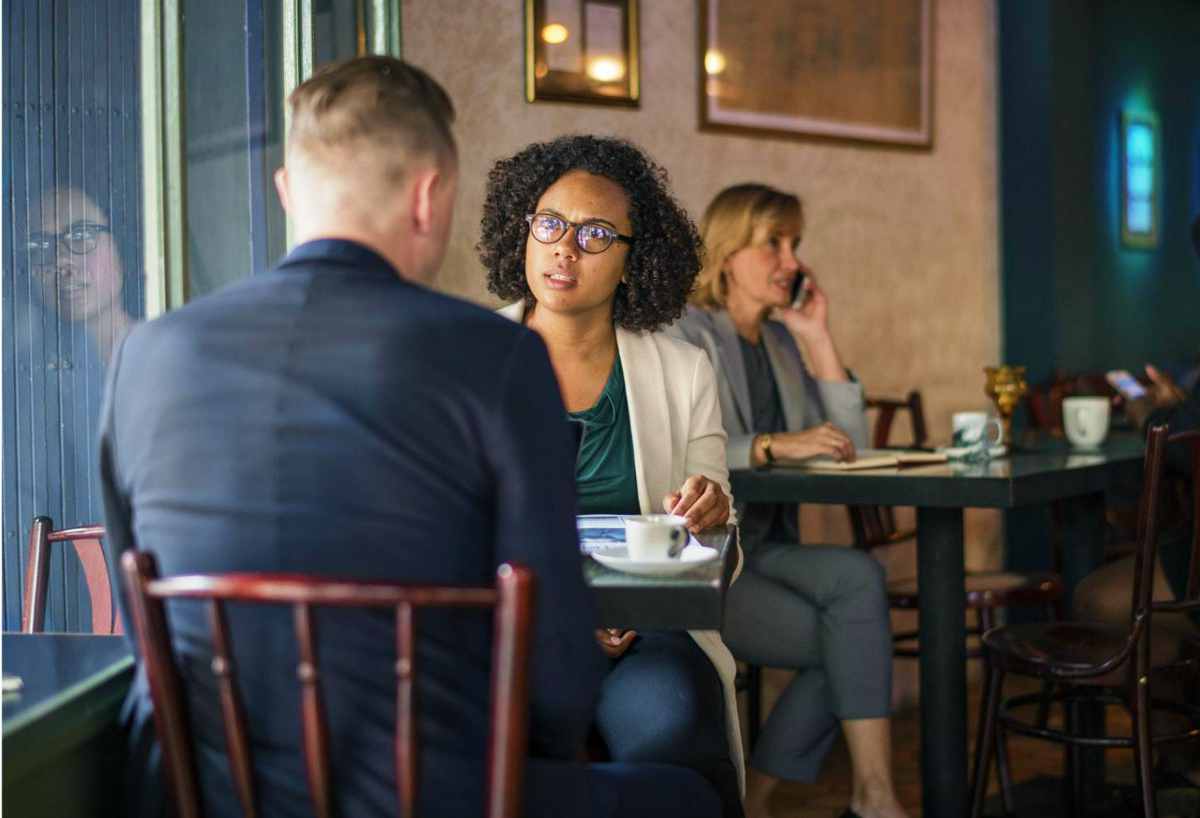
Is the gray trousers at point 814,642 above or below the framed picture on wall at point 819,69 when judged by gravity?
below

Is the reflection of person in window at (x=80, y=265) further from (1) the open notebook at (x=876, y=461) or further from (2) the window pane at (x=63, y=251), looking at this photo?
(1) the open notebook at (x=876, y=461)

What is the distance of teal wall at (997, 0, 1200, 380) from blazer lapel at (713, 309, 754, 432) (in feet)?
6.55

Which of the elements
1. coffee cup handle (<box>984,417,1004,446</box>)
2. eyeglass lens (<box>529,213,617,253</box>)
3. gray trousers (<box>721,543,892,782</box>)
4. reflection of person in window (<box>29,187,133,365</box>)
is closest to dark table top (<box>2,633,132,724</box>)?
reflection of person in window (<box>29,187,133,365</box>)

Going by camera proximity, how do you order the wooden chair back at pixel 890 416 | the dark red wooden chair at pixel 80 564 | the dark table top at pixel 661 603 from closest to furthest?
the dark table top at pixel 661 603
the dark red wooden chair at pixel 80 564
the wooden chair back at pixel 890 416

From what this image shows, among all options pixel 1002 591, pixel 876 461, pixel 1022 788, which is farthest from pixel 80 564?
pixel 1022 788

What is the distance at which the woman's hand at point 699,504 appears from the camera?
86.7 inches

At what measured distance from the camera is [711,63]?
4176mm

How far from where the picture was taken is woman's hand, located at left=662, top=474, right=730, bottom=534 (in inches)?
86.7

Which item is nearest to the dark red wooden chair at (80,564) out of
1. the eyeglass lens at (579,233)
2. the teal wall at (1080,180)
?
the eyeglass lens at (579,233)

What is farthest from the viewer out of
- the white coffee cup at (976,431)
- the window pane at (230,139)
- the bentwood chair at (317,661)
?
the white coffee cup at (976,431)

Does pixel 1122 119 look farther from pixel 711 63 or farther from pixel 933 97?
pixel 711 63

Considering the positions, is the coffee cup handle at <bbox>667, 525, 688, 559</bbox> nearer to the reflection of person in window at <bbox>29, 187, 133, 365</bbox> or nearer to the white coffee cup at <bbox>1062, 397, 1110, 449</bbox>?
the reflection of person in window at <bbox>29, 187, 133, 365</bbox>

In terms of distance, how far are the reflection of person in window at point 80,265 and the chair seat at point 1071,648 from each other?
1777 mm

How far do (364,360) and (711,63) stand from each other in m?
3.07
